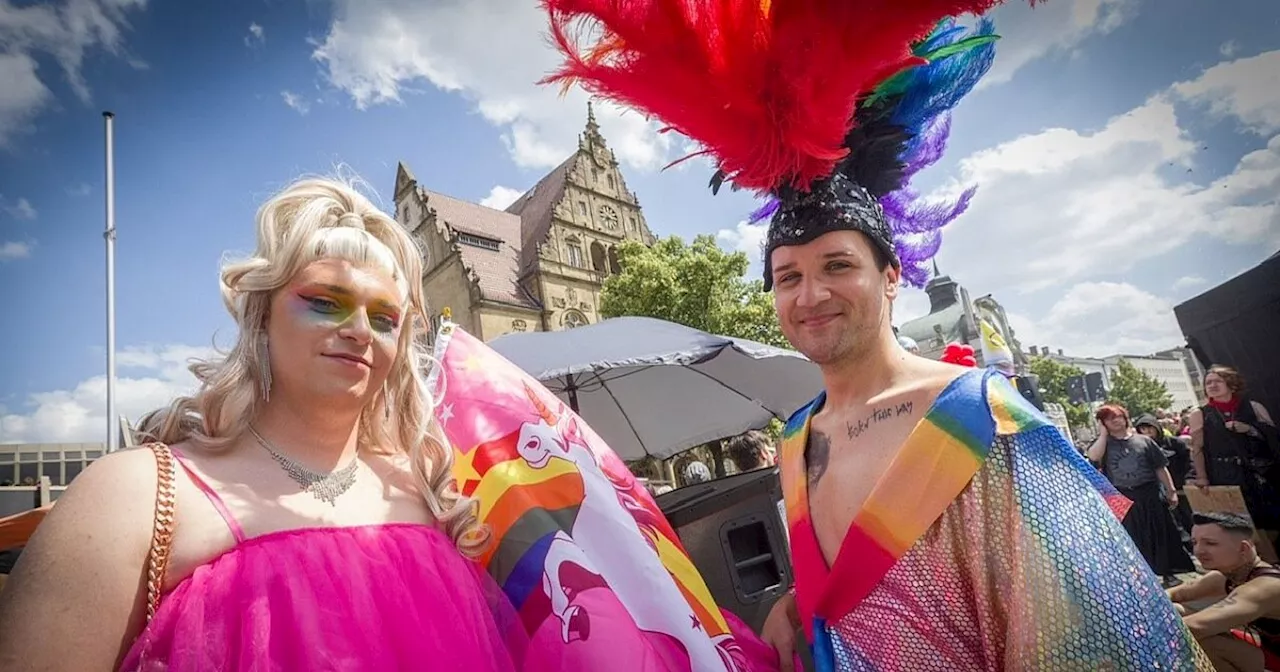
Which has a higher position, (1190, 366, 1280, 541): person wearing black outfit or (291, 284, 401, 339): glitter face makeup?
(291, 284, 401, 339): glitter face makeup

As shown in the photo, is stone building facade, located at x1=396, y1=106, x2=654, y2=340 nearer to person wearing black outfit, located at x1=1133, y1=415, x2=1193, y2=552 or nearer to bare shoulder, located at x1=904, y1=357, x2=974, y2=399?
person wearing black outfit, located at x1=1133, y1=415, x2=1193, y2=552

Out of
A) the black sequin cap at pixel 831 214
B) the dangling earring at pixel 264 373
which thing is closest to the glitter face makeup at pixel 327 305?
the dangling earring at pixel 264 373

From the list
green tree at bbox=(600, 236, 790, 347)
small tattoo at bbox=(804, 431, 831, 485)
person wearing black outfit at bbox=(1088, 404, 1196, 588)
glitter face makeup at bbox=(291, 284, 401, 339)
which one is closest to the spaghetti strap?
glitter face makeup at bbox=(291, 284, 401, 339)

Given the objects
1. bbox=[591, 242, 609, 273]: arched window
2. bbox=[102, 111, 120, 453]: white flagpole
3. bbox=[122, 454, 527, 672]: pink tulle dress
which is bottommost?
bbox=[122, 454, 527, 672]: pink tulle dress

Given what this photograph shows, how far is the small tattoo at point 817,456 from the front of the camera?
1.78m

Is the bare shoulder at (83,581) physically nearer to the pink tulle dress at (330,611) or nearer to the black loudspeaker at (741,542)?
the pink tulle dress at (330,611)

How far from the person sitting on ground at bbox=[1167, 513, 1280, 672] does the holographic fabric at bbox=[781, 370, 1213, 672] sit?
2572mm

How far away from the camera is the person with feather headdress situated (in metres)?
1.19

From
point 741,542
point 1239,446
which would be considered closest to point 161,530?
point 741,542

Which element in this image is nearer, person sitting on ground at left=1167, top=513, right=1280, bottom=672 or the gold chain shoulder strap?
the gold chain shoulder strap

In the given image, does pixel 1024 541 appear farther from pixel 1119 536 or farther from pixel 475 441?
pixel 475 441

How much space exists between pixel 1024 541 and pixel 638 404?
593cm

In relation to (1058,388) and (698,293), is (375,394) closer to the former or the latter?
(698,293)

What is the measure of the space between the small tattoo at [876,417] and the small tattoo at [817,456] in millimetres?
112
